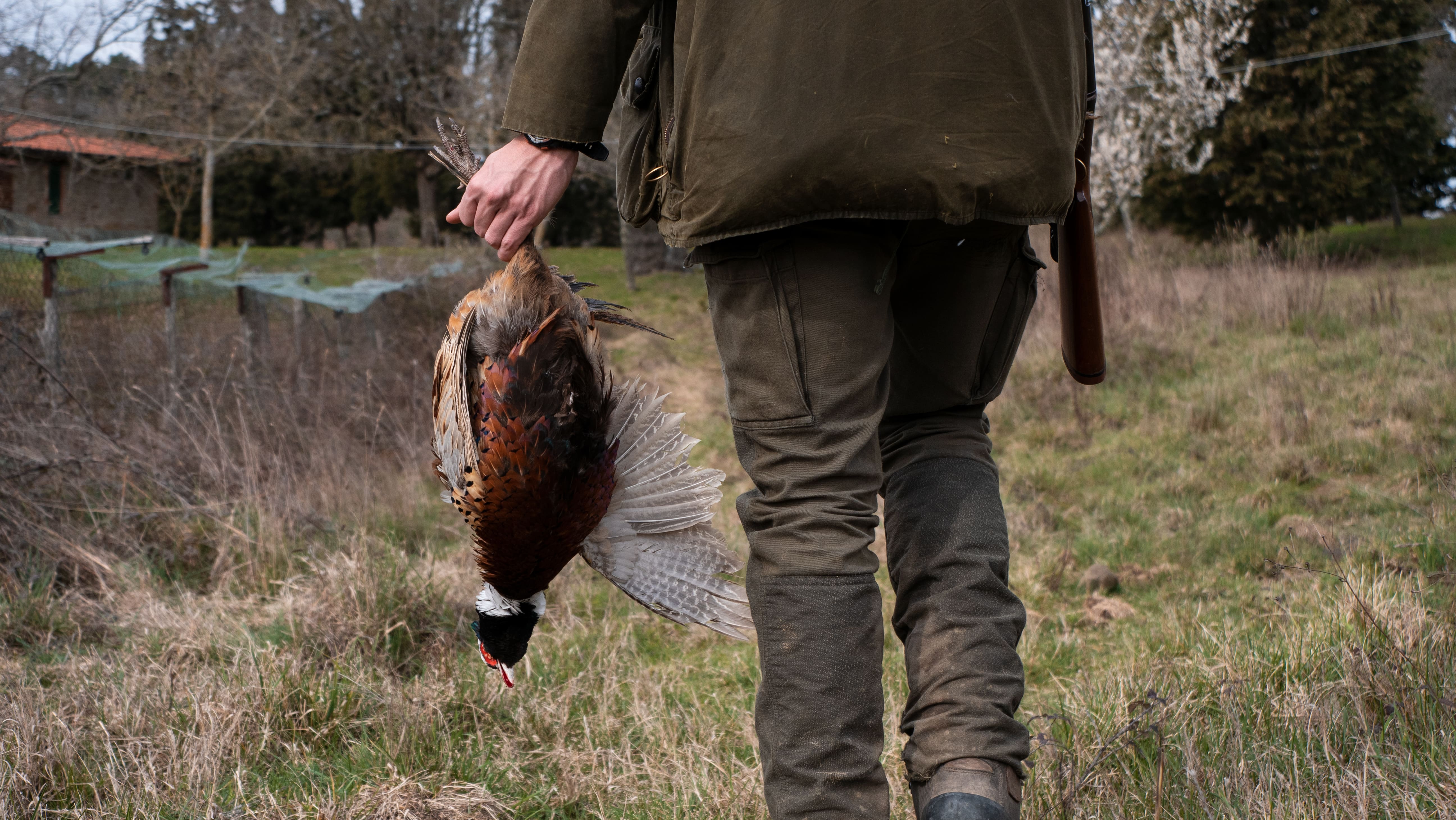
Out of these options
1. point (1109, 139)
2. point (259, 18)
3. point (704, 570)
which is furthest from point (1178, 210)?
point (259, 18)

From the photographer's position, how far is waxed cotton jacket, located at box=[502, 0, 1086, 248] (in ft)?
4.53

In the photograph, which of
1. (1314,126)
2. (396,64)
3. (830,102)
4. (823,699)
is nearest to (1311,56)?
(1314,126)

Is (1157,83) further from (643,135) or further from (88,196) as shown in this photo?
(88,196)

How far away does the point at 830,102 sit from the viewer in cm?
138

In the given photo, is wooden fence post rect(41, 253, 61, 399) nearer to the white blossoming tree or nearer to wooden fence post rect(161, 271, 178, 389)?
wooden fence post rect(161, 271, 178, 389)

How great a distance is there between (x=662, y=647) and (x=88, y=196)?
3212 cm

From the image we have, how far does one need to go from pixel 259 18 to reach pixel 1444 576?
91.0 feet

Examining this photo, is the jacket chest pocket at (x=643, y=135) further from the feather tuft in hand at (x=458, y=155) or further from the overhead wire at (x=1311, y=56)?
the overhead wire at (x=1311, y=56)

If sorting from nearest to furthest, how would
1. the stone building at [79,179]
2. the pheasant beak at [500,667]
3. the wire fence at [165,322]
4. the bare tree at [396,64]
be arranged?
the pheasant beak at [500,667]
the wire fence at [165,322]
the stone building at [79,179]
the bare tree at [396,64]

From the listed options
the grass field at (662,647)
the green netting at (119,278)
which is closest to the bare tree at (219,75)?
the green netting at (119,278)

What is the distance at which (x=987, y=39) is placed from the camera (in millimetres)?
1421

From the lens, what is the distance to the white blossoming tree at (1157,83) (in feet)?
58.3

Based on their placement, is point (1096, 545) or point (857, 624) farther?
point (1096, 545)

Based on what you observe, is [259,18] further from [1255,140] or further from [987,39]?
[987,39]
